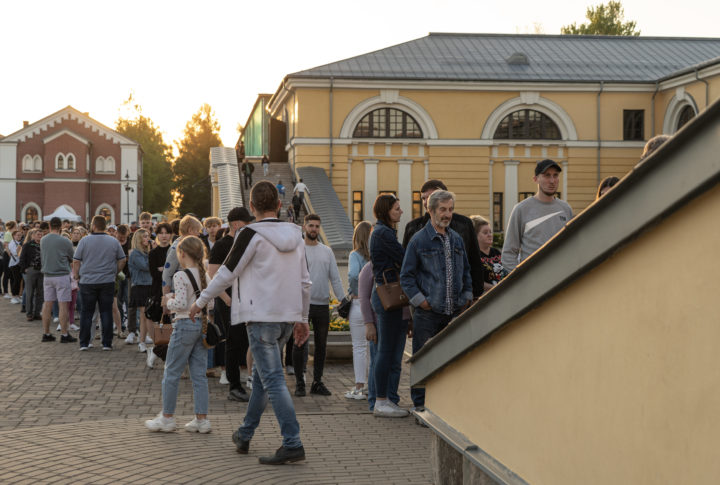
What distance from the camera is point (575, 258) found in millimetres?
3488

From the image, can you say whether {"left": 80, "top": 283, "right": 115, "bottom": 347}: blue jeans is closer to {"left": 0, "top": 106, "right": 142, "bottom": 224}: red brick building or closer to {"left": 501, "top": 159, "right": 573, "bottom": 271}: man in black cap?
{"left": 501, "top": 159, "right": 573, "bottom": 271}: man in black cap

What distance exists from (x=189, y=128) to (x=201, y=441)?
9058 cm

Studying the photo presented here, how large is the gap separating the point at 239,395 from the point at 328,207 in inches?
1073

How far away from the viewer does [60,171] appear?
240 ft

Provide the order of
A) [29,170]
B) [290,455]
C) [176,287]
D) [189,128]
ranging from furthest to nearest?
1. [189,128]
2. [29,170]
3. [176,287]
4. [290,455]

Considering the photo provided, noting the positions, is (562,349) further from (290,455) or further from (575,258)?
(290,455)

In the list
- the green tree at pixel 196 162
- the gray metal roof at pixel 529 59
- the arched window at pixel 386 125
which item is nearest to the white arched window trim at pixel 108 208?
the green tree at pixel 196 162

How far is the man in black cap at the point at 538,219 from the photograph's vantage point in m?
6.99

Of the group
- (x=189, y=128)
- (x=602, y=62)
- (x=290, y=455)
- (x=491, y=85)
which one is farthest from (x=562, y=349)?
(x=189, y=128)

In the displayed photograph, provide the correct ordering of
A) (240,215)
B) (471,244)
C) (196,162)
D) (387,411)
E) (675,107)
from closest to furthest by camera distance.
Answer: (471,244) < (387,411) < (240,215) < (675,107) < (196,162)

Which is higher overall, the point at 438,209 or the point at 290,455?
the point at 438,209

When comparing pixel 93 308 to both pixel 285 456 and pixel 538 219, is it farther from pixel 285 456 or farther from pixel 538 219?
pixel 538 219

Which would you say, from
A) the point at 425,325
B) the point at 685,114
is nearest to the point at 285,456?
the point at 425,325

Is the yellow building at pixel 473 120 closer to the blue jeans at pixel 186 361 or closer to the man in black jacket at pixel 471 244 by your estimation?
the man in black jacket at pixel 471 244
